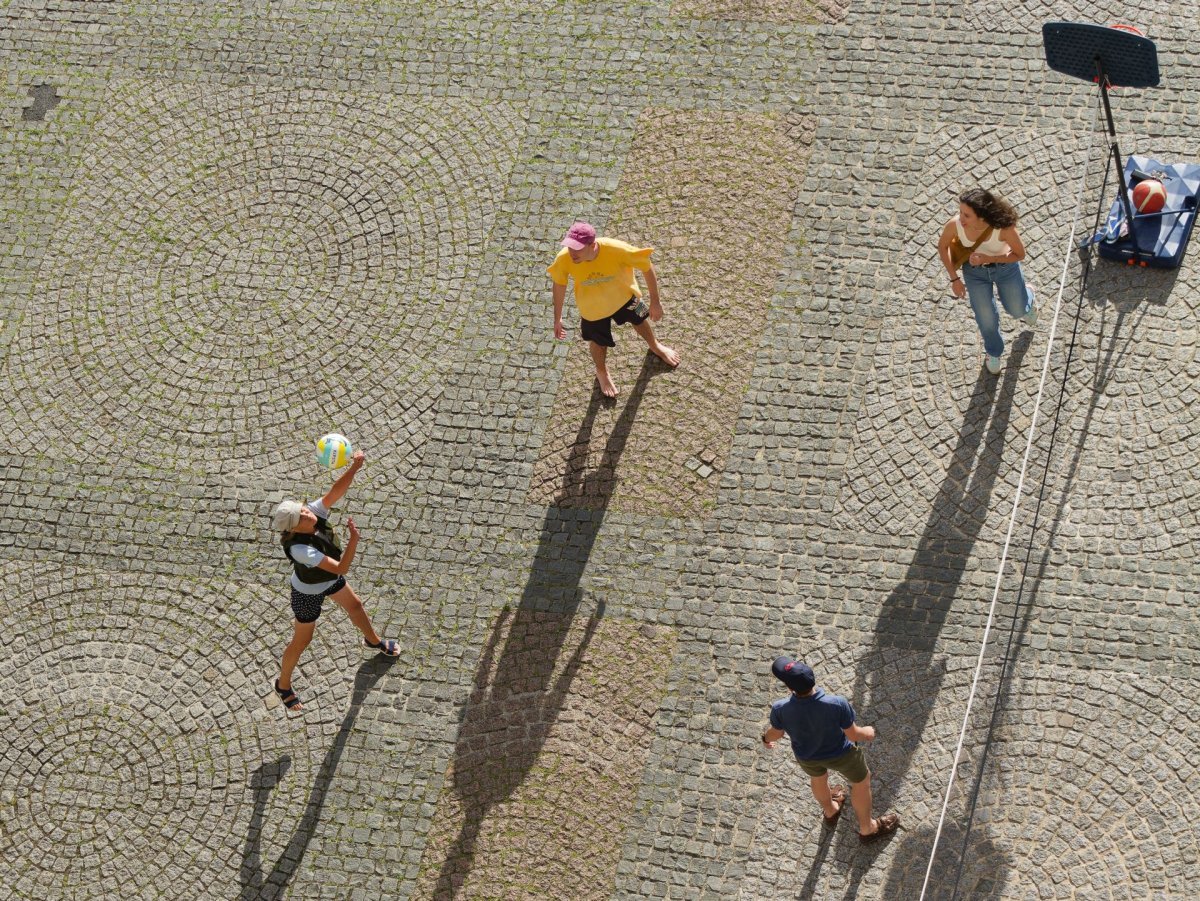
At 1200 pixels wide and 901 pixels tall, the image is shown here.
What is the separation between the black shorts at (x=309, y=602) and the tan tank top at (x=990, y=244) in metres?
4.62

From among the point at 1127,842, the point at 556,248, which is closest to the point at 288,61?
the point at 556,248

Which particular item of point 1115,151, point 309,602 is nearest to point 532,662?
point 309,602

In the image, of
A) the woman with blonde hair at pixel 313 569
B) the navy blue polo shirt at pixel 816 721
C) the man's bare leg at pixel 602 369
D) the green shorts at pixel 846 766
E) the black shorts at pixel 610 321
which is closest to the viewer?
the navy blue polo shirt at pixel 816 721

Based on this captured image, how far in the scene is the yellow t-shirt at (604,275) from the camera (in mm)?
9844

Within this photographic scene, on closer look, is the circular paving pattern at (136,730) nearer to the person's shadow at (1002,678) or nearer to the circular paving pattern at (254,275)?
the circular paving pattern at (254,275)

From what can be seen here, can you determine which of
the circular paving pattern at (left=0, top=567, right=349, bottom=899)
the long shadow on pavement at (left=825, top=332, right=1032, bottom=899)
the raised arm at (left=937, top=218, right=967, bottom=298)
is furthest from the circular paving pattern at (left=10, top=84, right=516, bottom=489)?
the raised arm at (left=937, top=218, right=967, bottom=298)

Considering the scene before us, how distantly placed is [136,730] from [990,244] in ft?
21.7

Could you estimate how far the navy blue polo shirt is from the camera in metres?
8.05

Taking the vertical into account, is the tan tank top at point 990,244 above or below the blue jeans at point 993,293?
above

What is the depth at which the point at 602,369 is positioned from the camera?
10734 mm

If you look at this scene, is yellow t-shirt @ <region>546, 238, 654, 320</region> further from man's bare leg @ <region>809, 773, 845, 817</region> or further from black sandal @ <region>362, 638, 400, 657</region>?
man's bare leg @ <region>809, 773, 845, 817</region>

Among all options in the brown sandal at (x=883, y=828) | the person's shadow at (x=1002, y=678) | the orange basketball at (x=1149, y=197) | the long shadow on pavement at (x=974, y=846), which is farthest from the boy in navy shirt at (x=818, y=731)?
the orange basketball at (x=1149, y=197)

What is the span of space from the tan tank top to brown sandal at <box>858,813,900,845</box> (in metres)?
3.64

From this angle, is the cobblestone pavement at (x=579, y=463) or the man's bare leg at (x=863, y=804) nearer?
the man's bare leg at (x=863, y=804)
